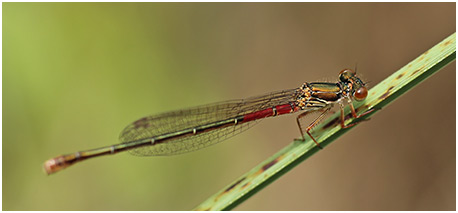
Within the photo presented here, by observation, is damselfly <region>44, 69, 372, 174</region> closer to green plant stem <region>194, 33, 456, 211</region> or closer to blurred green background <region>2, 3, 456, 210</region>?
green plant stem <region>194, 33, 456, 211</region>

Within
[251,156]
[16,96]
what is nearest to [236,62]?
[251,156]

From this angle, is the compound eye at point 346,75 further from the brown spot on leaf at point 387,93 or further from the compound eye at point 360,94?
the brown spot on leaf at point 387,93

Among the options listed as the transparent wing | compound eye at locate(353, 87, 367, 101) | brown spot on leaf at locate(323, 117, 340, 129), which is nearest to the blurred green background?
the transparent wing

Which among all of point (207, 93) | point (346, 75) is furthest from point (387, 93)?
point (207, 93)

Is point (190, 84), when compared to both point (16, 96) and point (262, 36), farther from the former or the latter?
point (16, 96)

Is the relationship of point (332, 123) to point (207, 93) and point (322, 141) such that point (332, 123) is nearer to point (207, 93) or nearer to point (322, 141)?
point (322, 141)

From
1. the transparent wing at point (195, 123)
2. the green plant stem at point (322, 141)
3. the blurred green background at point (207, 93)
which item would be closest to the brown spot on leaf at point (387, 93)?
the green plant stem at point (322, 141)
